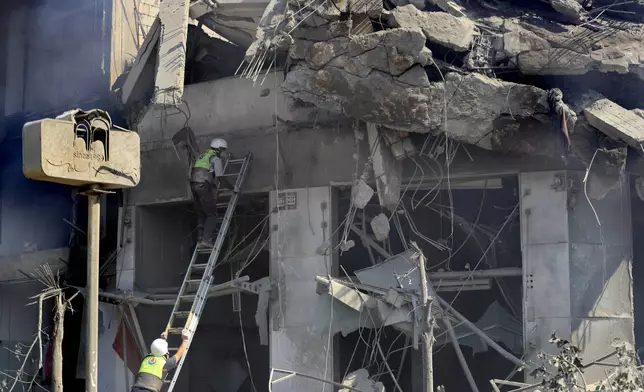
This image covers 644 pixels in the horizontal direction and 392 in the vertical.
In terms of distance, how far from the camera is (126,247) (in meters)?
16.8

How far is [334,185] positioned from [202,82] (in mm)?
3270

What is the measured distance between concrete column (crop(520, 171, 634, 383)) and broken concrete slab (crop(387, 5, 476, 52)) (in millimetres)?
2216

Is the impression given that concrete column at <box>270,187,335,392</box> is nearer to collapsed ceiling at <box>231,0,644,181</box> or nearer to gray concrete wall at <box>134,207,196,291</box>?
collapsed ceiling at <box>231,0,644,181</box>

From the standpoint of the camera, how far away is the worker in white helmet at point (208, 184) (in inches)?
585

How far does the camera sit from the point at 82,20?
19.0 m

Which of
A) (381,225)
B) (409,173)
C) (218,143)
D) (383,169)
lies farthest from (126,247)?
(409,173)

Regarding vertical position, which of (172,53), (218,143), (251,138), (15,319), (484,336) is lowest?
(484,336)

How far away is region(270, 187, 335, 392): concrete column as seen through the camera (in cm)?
1439

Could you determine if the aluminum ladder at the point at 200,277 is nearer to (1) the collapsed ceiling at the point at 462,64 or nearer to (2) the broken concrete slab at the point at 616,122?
(1) the collapsed ceiling at the point at 462,64

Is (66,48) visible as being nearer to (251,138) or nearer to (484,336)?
(251,138)

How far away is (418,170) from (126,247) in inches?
224

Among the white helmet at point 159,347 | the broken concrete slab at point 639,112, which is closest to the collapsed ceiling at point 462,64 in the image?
the broken concrete slab at point 639,112

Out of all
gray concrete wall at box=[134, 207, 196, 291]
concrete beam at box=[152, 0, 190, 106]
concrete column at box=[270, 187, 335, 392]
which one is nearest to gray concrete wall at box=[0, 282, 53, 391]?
gray concrete wall at box=[134, 207, 196, 291]

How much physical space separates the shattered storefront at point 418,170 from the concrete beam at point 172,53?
1.1 inches
